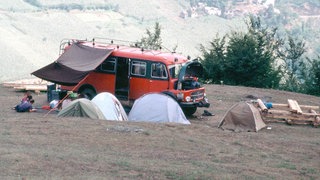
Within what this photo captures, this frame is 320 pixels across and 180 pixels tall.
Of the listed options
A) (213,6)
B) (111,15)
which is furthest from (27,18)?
(213,6)

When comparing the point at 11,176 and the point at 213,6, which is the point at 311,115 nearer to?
the point at 11,176

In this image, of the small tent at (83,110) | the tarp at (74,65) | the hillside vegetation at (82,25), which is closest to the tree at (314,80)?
the tarp at (74,65)

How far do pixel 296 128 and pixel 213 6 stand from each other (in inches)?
4981

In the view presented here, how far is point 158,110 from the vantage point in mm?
19109

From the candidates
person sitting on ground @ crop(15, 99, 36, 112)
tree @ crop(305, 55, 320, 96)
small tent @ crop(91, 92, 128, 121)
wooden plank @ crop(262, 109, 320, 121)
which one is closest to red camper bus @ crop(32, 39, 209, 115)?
person sitting on ground @ crop(15, 99, 36, 112)

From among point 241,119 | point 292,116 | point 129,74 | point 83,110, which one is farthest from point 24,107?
point 292,116

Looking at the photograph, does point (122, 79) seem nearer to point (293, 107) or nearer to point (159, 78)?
point (159, 78)

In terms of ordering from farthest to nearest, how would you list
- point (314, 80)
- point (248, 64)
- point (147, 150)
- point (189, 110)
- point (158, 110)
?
point (314, 80) → point (248, 64) → point (189, 110) → point (158, 110) → point (147, 150)

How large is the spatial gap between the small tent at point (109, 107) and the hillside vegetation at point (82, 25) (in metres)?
53.1

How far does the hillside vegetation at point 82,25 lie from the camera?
280 ft

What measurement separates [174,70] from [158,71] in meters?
0.69

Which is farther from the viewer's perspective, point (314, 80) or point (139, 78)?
point (314, 80)

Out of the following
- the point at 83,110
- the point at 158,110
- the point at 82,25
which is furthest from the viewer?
the point at 82,25

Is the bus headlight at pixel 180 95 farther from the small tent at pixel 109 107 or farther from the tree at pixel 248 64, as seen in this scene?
the tree at pixel 248 64
